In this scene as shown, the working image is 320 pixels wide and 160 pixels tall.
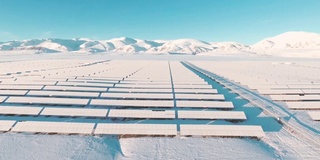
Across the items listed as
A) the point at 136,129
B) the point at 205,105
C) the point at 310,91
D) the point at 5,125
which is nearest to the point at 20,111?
the point at 5,125

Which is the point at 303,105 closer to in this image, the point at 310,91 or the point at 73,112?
the point at 310,91

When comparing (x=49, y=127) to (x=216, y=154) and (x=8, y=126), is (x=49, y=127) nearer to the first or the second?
(x=8, y=126)

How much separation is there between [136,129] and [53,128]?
4.15 meters

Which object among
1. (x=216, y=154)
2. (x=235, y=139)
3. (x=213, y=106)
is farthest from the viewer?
(x=213, y=106)

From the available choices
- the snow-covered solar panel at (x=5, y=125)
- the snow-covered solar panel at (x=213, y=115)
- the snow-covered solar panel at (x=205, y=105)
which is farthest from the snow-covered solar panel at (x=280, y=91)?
the snow-covered solar panel at (x=5, y=125)

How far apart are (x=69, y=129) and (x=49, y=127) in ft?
3.38

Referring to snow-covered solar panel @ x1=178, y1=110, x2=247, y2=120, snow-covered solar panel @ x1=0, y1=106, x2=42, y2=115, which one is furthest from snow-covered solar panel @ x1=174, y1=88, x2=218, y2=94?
snow-covered solar panel @ x1=0, y1=106, x2=42, y2=115

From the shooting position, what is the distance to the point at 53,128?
1199cm

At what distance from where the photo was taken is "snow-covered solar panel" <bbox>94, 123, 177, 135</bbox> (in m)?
11.8

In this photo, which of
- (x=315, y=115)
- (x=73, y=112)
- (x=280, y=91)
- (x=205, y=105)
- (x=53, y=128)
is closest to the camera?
(x=53, y=128)

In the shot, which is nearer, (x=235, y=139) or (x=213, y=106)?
(x=235, y=139)

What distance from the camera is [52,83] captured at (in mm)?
24203

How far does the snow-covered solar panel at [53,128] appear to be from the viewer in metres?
11.8

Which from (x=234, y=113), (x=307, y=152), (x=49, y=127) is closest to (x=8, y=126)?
(x=49, y=127)
